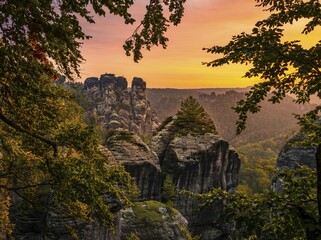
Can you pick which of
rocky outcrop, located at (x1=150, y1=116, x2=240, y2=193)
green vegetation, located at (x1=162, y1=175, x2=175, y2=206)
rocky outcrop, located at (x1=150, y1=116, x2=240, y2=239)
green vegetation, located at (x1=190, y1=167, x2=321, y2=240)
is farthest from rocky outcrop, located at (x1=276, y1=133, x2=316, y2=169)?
green vegetation, located at (x1=190, y1=167, x2=321, y2=240)

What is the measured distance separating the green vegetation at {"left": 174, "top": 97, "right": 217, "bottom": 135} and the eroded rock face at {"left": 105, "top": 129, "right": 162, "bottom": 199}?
958cm

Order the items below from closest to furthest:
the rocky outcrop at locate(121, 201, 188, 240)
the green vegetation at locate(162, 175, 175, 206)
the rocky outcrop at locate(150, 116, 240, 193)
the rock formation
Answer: the rocky outcrop at locate(121, 201, 188, 240)
the rock formation
the green vegetation at locate(162, 175, 175, 206)
the rocky outcrop at locate(150, 116, 240, 193)

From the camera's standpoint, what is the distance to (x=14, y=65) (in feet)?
22.3

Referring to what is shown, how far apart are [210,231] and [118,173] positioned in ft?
129

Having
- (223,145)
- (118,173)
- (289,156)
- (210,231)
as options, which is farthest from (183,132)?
(118,173)

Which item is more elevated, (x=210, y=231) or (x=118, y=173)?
(x=118, y=173)

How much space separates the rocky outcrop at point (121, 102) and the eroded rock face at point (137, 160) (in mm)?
108105

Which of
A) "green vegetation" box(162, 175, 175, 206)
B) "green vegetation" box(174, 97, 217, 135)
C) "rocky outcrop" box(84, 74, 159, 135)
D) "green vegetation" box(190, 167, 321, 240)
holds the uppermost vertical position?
"rocky outcrop" box(84, 74, 159, 135)

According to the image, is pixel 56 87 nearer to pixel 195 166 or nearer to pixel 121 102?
pixel 195 166

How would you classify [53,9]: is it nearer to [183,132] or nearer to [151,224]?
[151,224]

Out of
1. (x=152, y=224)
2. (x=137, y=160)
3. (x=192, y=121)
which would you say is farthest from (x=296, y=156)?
(x=152, y=224)

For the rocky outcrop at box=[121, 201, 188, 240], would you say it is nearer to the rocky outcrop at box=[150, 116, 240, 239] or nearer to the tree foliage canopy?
the rocky outcrop at box=[150, 116, 240, 239]

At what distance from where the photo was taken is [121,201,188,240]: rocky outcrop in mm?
27938

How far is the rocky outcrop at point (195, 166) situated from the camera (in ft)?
149
